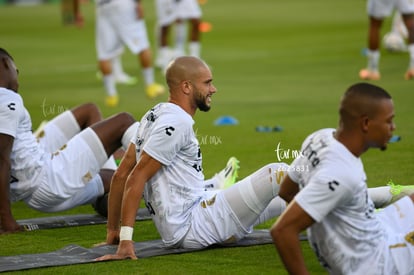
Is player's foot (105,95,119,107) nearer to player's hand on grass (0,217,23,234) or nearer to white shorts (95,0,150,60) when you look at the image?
white shorts (95,0,150,60)

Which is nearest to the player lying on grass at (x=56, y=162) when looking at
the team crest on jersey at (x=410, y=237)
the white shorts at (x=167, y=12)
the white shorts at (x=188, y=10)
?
the team crest on jersey at (x=410, y=237)

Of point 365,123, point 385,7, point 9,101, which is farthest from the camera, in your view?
point 385,7

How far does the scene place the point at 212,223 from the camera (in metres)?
6.37

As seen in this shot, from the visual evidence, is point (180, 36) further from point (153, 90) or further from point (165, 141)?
point (165, 141)

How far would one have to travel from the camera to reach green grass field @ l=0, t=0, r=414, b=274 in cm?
650

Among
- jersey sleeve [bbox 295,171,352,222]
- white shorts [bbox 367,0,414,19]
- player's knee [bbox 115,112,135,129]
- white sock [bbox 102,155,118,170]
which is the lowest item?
white shorts [bbox 367,0,414,19]

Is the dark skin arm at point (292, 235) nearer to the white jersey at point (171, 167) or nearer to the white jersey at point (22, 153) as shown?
the white jersey at point (171, 167)

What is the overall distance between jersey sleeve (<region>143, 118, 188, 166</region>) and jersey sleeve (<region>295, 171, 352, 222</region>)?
1.49 meters

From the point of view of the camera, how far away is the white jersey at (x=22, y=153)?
23.8 feet

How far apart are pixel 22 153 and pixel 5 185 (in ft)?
1.24

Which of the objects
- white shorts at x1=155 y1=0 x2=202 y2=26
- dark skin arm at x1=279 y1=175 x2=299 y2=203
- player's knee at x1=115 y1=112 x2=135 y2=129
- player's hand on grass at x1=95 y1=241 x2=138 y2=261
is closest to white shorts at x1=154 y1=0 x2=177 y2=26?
white shorts at x1=155 y1=0 x2=202 y2=26

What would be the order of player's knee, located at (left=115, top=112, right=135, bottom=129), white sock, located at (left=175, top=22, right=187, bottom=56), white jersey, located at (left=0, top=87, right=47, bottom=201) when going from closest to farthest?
white jersey, located at (left=0, top=87, right=47, bottom=201), player's knee, located at (left=115, top=112, right=135, bottom=129), white sock, located at (left=175, top=22, right=187, bottom=56)

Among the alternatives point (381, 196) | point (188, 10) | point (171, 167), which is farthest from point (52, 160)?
point (188, 10)

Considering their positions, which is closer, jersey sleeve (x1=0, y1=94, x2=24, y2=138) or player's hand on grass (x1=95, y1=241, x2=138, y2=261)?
player's hand on grass (x1=95, y1=241, x2=138, y2=261)
